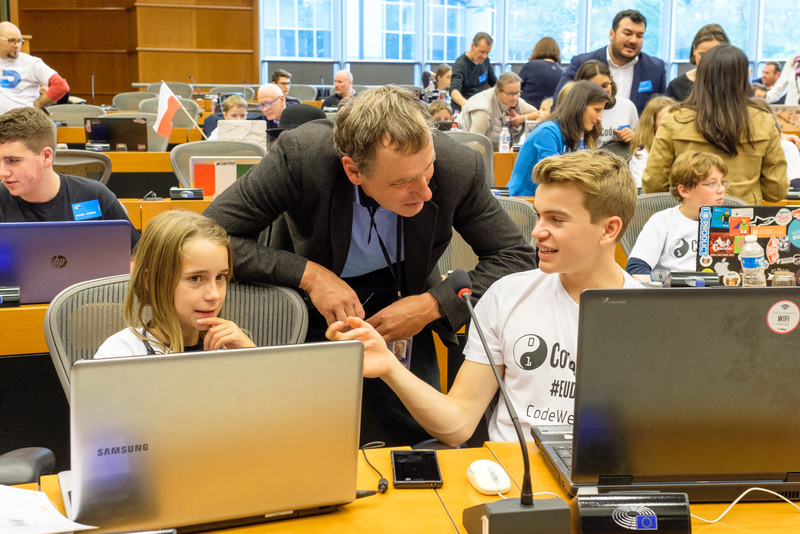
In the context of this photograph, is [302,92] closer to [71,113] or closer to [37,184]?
[71,113]

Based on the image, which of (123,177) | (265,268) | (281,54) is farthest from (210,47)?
(265,268)

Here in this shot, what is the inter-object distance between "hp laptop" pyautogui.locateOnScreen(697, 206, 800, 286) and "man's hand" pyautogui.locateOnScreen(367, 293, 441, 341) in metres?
0.74

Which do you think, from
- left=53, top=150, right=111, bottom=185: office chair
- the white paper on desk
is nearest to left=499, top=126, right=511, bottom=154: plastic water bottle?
left=53, top=150, right=111, bottom=185: office chair

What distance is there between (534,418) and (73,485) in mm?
933

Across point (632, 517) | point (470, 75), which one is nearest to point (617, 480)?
point (632, 517)

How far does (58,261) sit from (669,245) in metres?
2.11

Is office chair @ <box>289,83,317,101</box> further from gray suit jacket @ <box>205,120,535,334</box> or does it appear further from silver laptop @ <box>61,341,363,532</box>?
silver laptop @ <box>61,341,363,532</box>

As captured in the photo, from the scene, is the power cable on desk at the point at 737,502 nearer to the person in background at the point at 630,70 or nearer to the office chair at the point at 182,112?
the person in background at the point at 630,70

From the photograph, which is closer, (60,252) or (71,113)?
(60,252)

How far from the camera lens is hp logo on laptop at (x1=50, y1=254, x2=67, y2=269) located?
2.18 metres

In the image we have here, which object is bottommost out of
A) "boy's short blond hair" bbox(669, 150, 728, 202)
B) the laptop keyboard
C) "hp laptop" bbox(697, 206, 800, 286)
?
the laptop keyboard

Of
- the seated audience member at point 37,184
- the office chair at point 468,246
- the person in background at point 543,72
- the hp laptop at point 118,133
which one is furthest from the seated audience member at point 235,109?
the office chair at point 468,246

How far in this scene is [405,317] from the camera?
6.14 feet

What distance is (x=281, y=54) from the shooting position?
13234mm
